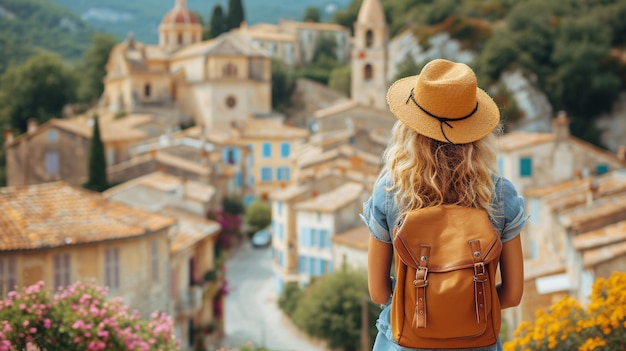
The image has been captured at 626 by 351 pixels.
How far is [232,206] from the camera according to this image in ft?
169

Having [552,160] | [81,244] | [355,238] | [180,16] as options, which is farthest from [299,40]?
[81,244]

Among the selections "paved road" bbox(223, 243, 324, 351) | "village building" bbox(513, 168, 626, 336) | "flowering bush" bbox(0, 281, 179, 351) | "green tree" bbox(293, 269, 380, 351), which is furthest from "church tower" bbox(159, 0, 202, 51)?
"flowering bush" bbox(0, 281, 179, 351)

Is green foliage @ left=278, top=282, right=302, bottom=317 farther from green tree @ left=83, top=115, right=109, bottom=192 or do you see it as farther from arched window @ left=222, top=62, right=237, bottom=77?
arched window @ left=222, top=62, right=237, bottom=77

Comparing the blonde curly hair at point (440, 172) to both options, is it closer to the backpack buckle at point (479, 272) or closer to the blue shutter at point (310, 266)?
the backpack buckle at point (479, 272)

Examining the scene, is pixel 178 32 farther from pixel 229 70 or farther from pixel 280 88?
pixel 229 70

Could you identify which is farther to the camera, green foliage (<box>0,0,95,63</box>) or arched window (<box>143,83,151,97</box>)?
green foliage (<box>0,0,95,63</box>)

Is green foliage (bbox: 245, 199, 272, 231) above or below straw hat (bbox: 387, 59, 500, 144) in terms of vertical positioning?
below

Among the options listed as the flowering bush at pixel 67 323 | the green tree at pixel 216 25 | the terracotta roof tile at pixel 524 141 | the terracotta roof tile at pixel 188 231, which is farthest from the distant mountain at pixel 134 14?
the flowering bush at pixel 67 323

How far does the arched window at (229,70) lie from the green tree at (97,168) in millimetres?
31815

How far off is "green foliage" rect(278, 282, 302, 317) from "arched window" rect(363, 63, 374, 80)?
3322cm

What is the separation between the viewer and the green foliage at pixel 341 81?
9094cm

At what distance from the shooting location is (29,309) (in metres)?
7.98

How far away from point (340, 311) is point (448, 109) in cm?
2617

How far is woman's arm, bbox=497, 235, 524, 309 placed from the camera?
162 inches
